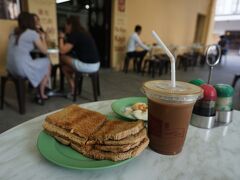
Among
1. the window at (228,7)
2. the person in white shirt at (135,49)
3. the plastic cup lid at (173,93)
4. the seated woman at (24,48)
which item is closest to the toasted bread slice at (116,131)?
the plastic cup lid at (173,93)

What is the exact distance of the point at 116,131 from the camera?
58 cm

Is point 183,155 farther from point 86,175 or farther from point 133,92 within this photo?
point 133,92

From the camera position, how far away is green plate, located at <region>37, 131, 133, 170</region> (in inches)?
20.1

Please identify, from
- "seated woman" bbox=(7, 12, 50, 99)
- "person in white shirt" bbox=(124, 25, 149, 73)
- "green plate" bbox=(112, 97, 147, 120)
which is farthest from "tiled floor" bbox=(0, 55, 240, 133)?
"green plate" bbox=(112, 97, 147, 120)

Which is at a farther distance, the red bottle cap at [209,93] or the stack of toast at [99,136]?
the red bottle cap at [209,93]

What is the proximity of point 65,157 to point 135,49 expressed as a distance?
4.97m

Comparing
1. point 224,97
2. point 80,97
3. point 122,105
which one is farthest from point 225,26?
point 122,105

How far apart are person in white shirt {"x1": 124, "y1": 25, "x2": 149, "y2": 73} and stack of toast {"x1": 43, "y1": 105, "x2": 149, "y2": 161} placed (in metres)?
4.54

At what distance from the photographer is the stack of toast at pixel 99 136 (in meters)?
0.55

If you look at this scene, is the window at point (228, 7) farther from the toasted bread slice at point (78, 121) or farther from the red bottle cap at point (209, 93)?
the toasted bread slice at point (78, 121)

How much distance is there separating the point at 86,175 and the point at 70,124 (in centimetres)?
18

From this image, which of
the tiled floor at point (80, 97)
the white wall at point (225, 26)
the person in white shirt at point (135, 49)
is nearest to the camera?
the tiled floor at point (80, 97)

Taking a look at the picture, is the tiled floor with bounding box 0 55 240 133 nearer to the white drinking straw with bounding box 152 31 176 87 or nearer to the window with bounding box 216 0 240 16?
the white drinking straw with bounding box 152 31 176 87

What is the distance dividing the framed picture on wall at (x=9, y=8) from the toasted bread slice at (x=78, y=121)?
377 cm
